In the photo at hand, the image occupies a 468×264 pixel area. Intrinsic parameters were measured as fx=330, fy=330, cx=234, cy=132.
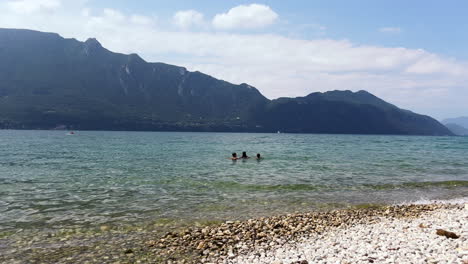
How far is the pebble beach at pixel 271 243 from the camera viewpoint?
38.2 feet

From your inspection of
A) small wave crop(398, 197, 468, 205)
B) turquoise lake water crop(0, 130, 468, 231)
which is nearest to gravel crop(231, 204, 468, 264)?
turquoise lake water crop(0, 130, 468, 231)

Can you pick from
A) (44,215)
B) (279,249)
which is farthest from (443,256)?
(44,215)

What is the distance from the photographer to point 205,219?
1952 centimetres

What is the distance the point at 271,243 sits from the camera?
45.8 feet

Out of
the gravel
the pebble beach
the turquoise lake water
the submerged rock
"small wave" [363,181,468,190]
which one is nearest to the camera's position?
the gravel

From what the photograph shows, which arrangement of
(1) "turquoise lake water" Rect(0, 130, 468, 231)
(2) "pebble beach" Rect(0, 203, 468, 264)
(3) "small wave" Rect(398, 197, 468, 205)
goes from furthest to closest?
(3) "small wave" Rect(398, 197, 468, 205) → (1) "turquoise lake water" Rect(0, 130, 468, 231) → (2) "pebble beach" Rect(0, 203, 468, 264)

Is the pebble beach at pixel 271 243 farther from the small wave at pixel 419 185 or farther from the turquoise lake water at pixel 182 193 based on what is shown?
the small wave at pixel 419 185

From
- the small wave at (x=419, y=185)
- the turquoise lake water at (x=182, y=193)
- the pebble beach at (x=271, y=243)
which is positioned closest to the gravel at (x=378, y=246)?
the pebble beach at (x=271, y=243)

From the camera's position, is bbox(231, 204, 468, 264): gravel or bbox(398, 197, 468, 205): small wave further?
bbox(398, 197, 468, 205): small wave

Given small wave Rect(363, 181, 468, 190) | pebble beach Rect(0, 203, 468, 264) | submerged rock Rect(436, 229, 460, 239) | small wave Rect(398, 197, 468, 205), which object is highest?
submerged rock Rect(436, 229, 460, 239)

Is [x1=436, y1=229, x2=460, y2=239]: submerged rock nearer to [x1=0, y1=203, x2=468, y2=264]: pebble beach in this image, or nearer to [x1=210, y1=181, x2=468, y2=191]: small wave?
[x1=0, y1=203, x2=468, y2=264]: pebble beach

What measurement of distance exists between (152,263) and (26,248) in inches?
246

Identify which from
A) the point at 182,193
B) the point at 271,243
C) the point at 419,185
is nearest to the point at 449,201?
the point at 419,185

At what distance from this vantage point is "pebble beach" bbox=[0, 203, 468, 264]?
11638mm
